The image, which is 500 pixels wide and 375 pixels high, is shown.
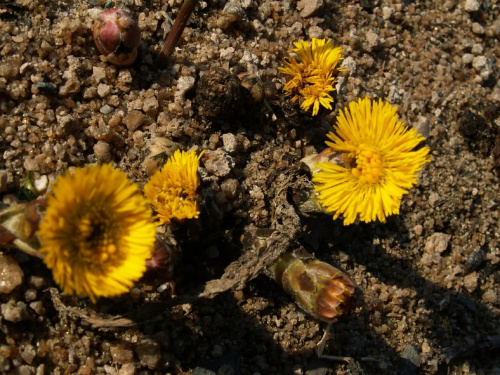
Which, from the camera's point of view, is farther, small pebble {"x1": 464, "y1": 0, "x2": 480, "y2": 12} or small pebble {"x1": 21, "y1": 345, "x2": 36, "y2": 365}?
small pebble {"x1": 464, "y1": 0, "x2": 480, "y2": 12}

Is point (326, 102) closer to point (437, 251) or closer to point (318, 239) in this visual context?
point (318, 239)

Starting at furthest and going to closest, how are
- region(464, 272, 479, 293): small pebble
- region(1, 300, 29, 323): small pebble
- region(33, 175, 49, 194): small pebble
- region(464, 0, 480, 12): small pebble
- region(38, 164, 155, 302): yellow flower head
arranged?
1. region(464, 0, 480, 12): small pebble
2. region(464, 272, 479, 293): small pebble
3. region(33, 175, 49, 194): small pebble
4. region(1, 300, 29, 323): small pebble
5. region(38, 164, 155, 302): yellow flower head

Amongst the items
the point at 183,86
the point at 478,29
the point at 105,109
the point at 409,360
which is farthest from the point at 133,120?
the point at 478,29

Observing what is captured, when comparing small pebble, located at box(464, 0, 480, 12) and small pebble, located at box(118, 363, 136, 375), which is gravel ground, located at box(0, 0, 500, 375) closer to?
small pebble, located at box(118, 363, 136, 375)

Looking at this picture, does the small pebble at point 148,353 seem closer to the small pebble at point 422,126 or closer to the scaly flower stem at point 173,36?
the scaly flower stem at point 173,36

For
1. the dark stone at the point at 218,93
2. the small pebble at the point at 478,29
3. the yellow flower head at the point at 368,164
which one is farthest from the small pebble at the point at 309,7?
the small pebble at the point at 478,29

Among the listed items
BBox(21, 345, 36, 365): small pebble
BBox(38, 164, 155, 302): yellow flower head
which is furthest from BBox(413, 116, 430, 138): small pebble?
BBox(21, 345, 36, 365): small pebble

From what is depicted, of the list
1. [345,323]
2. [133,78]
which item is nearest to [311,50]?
[133,78]
